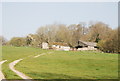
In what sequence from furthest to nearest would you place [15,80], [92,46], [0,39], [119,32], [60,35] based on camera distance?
[0,39], [60,35], [92,46], [119,32], [15,80]

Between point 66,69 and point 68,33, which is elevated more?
point 68,33

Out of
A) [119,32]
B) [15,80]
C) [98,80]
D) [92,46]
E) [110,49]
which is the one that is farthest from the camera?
[92,46]

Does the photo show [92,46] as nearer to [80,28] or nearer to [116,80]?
[80,28]

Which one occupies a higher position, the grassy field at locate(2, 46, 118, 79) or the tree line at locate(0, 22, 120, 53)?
the tree line at locate(0, 22, 120, 53)

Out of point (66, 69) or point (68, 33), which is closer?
point (66, 69)

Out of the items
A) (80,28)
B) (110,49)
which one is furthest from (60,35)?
(110,49)

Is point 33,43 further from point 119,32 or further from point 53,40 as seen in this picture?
point 119,32

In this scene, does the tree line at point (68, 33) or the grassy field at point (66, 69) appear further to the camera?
the tree line at point (68, 33)

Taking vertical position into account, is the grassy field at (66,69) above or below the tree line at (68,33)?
below

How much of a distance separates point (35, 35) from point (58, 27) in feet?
44.7

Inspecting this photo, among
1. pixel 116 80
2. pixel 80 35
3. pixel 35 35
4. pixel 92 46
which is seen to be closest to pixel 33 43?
pixel 35 35

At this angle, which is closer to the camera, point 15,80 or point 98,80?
point 15,80

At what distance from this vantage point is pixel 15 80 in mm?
13898

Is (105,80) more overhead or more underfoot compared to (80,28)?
more underfoot
